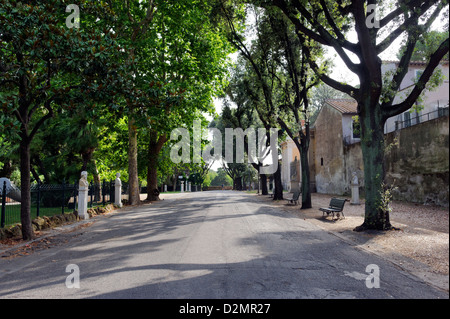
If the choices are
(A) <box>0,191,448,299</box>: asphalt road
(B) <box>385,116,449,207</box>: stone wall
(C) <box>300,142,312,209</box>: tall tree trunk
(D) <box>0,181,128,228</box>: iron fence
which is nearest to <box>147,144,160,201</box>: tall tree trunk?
(D) <box>0,181,128,228</box>: iron fence

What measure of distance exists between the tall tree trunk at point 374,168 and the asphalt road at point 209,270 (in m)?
1.56

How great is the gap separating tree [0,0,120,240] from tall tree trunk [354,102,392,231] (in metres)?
A: 7.88

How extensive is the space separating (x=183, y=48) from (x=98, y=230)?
12.5m

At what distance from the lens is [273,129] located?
26031 mm

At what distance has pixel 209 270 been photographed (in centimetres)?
557

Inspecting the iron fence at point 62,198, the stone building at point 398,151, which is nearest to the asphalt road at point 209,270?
the stone building at point 398,151

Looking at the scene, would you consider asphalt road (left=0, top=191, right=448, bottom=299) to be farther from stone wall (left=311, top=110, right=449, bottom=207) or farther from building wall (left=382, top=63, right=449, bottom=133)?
building wall (left=382, top=63, right=449, bottom=133)

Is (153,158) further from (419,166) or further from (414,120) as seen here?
(414,120)

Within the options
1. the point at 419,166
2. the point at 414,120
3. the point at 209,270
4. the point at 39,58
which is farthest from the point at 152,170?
the point at 209,270

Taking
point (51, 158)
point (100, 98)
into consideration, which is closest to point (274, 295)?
point (100, 98)

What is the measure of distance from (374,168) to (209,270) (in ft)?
22.2

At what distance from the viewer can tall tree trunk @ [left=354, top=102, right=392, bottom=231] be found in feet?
32.3

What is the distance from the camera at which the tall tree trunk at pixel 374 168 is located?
32.3 feet

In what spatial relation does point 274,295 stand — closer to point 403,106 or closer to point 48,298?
point 48,298
